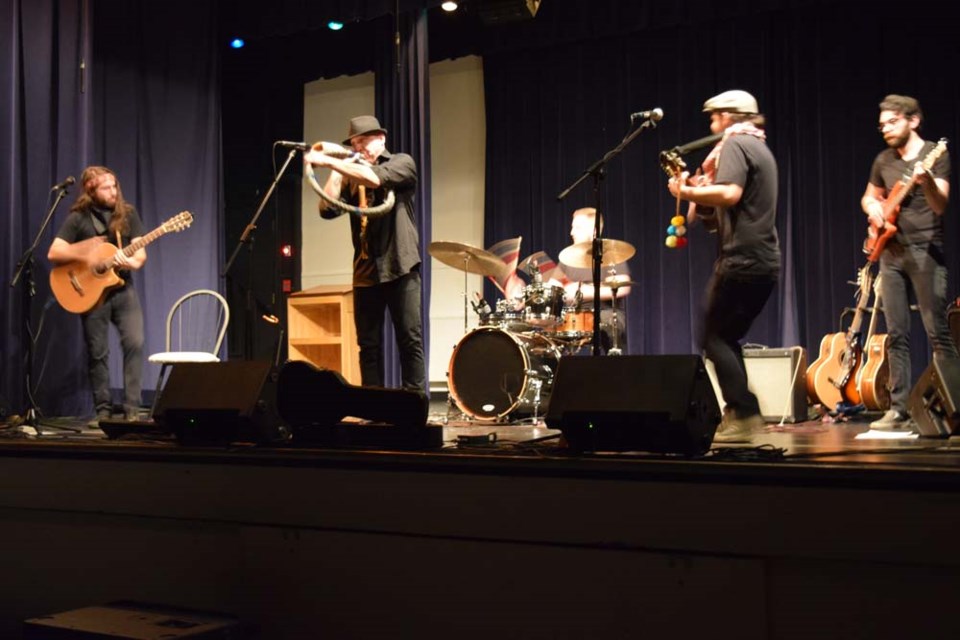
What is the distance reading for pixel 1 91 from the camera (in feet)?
22.2

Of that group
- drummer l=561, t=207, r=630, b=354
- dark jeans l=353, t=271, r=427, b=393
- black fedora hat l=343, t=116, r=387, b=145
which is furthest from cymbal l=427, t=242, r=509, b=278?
dark jeans l=353, t=271, r=427, b=393

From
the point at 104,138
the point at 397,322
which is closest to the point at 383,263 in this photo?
the point at 397,322

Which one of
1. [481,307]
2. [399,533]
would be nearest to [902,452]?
[399,533]

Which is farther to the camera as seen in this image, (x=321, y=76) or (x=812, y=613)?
(x=321, y=76)

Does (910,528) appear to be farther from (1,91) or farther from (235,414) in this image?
(1,91)

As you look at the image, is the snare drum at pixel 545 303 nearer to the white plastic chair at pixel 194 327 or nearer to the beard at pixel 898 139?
the beard at pixel 898 139

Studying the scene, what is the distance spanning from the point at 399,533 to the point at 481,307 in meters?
4.30

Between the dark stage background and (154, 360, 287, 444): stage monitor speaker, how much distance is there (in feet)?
13.2

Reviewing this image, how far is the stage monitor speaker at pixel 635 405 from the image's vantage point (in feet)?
8.34

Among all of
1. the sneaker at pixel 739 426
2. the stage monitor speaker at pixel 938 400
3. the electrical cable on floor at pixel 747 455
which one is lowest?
the sneaker at pixel 739 426

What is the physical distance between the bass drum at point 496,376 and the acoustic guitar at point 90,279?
7.18 ft

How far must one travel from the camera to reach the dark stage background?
7117 mm

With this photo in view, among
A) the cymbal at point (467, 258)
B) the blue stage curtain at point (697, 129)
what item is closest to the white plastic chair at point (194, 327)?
the cymbal at point (467, 258)

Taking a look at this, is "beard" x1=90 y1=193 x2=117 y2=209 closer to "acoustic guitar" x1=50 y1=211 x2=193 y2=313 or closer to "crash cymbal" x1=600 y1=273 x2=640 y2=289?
"acoustic guitar" x1=50 y1=211 x2=193 y2=313
